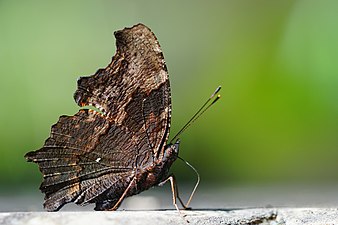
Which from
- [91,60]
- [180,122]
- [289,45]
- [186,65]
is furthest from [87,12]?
[289,45]

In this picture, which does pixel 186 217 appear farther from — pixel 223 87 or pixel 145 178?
pixel 223 87

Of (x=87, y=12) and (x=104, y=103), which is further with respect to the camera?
(x=87, y=12)

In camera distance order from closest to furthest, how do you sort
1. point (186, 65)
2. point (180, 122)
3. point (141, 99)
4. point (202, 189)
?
point (141, 99)
point (202, 189)
point (180, 122)
point (186, 65)

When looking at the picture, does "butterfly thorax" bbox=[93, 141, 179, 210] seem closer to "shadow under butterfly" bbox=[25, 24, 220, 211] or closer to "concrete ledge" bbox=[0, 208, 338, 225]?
"shadow under butterfly" bbox=[25, 24, 220, 211]

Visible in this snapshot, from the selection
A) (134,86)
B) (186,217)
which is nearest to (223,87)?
(134,86)

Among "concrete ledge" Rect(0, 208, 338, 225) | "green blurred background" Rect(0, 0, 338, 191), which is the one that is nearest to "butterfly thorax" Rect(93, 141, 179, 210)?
"concrete ledge" Rect(0, 208, 338, 225)

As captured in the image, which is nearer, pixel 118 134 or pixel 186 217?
pixel 186 217

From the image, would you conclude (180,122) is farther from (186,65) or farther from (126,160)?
(126,160)
